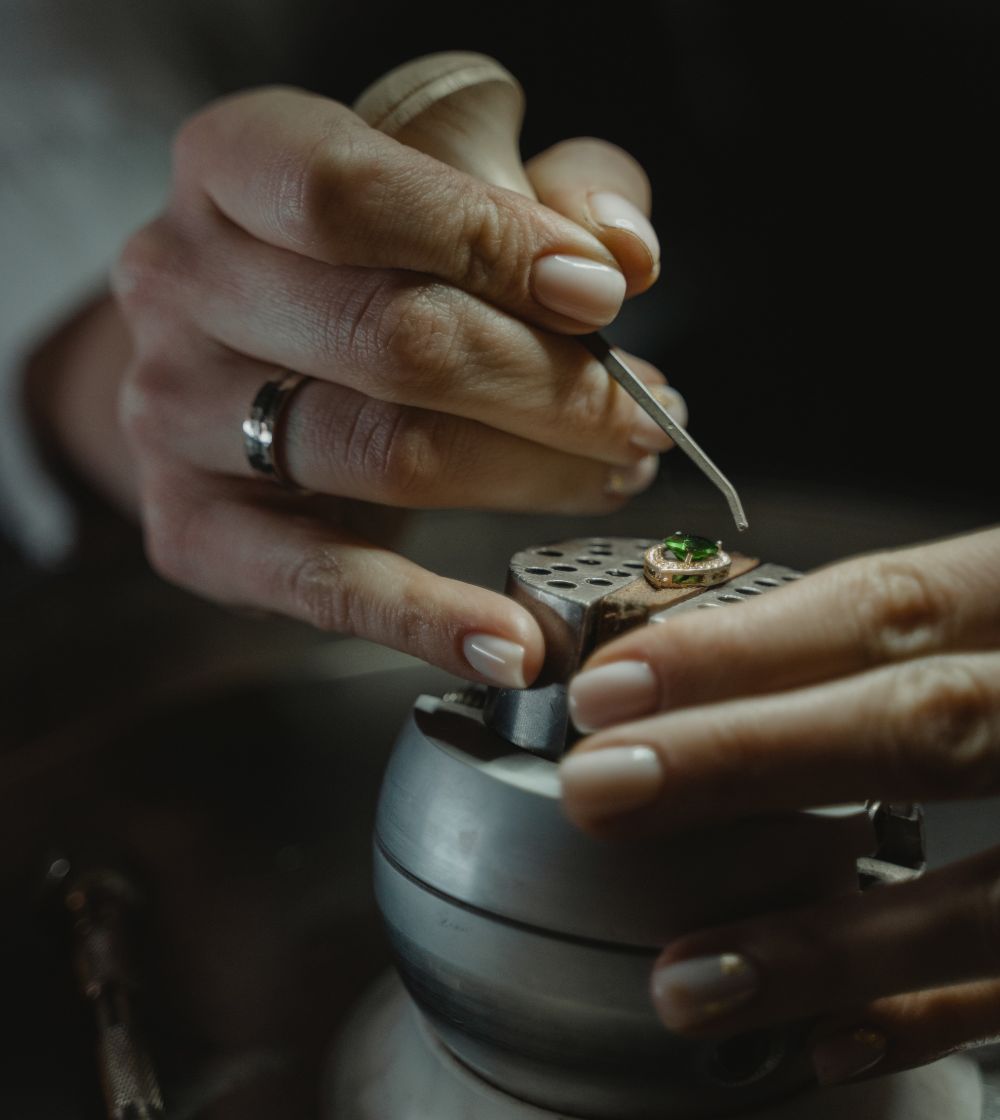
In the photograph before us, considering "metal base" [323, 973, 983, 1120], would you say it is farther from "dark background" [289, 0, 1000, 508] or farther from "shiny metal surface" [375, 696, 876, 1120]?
"dark background" [289, 0, 1000, 508]

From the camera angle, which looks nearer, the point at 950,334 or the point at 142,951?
the point at 142,951

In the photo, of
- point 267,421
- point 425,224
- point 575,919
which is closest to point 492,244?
point 425,224

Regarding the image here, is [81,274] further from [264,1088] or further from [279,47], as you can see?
[264,1088]

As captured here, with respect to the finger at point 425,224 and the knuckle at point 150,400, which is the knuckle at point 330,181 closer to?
the finger at point 425,224

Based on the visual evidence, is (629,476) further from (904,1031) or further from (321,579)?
(904,1031)

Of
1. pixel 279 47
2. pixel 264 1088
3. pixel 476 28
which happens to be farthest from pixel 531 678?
pixel 279 47

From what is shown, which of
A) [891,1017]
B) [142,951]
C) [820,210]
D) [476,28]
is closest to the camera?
[891,1017]

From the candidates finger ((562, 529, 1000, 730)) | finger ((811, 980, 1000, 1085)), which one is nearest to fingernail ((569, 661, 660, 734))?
finger ((562, 529, 1000, 730))

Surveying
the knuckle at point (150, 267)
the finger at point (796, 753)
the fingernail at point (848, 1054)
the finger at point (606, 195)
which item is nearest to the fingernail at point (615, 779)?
the finger at point (796, 753)
